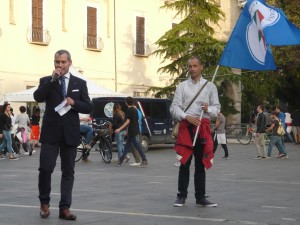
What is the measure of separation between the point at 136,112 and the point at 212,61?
2055 cm

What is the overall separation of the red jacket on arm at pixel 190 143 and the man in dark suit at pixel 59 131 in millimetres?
1535

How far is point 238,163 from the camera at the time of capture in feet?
75.8

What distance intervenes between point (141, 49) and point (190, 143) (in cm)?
3379

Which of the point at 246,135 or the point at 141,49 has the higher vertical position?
the point at 141,49

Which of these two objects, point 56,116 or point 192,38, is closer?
point 56,116

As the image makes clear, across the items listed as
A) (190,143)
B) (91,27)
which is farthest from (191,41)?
(190,143)

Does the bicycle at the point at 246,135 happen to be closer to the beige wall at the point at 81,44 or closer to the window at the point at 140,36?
the beige wall at the point at 81,44

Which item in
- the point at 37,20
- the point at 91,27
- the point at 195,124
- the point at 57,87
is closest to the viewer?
the point at 57,87

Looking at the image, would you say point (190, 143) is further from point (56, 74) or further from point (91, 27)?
point (91, 27)

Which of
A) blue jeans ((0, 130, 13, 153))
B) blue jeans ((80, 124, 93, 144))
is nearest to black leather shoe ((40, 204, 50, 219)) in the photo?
blue jeans ((80, 124, 93, 144))

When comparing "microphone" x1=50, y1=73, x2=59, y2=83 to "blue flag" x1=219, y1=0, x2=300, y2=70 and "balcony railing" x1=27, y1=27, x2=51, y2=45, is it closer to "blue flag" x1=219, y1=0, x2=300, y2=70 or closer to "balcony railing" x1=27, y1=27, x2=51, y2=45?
"blue flag" x1=219, y1=0, x2=300, y2=70

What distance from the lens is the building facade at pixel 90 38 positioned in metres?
35.7

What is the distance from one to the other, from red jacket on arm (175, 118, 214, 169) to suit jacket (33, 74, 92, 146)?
5.03ft

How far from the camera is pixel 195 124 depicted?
10.2 metres
